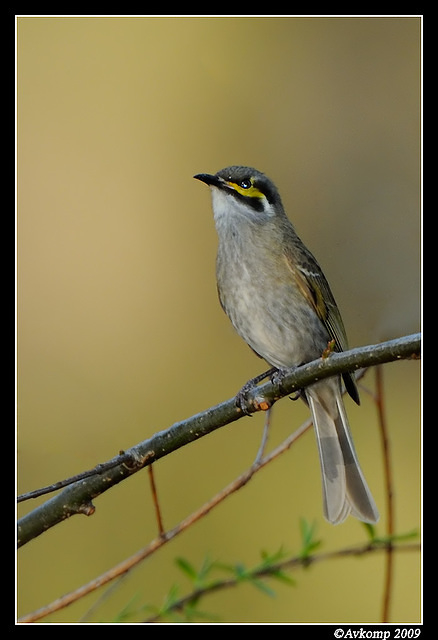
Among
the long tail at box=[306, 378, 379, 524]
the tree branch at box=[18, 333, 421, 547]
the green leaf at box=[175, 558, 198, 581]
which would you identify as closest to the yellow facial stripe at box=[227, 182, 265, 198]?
the long tail at box=[306, 378, 379, 524]

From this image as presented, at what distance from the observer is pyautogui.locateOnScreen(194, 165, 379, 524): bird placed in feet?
12.8

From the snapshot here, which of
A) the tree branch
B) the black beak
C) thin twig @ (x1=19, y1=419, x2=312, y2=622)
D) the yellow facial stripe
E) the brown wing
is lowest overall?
thin twig @ (x1=19, y1=419, x2=312, y2=622)

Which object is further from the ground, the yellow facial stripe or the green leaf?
the yellow facial stripe

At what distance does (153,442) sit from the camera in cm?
229

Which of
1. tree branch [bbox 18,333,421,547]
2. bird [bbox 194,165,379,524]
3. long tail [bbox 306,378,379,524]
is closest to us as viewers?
tree branch [bbox 18,333,421,547]

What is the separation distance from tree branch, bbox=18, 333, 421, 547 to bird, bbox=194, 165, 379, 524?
1486 millimetres

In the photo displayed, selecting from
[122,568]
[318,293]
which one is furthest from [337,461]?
[122,568]

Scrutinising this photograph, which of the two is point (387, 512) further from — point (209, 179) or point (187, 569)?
point (209, 179)

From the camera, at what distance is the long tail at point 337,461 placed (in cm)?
347

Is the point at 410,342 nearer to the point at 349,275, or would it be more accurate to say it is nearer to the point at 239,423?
the point at 349,275

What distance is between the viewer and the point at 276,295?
390 cm

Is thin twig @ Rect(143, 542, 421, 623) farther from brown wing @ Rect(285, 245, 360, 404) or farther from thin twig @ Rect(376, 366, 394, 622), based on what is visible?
brown wing @ Rect(285, 245, 360, 404)

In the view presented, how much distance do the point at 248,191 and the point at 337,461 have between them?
5.10ft
